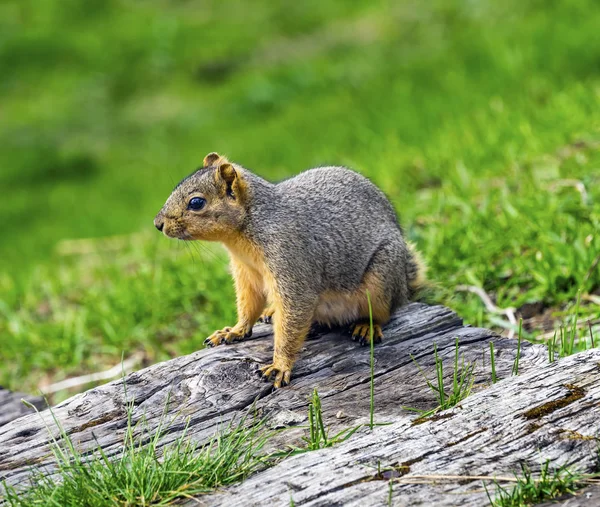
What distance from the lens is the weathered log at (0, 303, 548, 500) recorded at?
11.3 feet

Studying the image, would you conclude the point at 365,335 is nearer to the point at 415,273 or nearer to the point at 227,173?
the point at 415,273

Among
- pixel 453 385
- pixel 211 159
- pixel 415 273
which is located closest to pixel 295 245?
pixel 211 159

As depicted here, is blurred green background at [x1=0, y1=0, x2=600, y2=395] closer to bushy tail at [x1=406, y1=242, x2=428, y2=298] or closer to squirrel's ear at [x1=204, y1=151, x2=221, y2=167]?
bushy tail at [x1=406, y1=242, x2=428, y2=298]

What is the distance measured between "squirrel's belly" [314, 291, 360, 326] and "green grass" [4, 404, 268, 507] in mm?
1214

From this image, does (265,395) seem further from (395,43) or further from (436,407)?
(395,43)

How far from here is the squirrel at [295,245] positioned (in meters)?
4.16

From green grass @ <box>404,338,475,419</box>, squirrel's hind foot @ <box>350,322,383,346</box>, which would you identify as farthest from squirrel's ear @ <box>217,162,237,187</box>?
green grass @ <box>404,338,475,419</box>

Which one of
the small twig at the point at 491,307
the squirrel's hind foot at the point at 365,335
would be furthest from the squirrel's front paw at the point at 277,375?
the small twig at the point at 491,307

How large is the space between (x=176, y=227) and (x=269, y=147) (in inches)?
276

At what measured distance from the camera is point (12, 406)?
4.32m

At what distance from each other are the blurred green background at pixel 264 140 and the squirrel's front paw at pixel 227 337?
51 cm

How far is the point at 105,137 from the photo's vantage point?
1440cm

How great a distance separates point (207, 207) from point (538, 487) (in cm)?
217

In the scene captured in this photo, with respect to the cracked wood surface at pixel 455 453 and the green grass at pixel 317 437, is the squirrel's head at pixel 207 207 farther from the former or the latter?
the cracked wood surface at pixel 455 453
